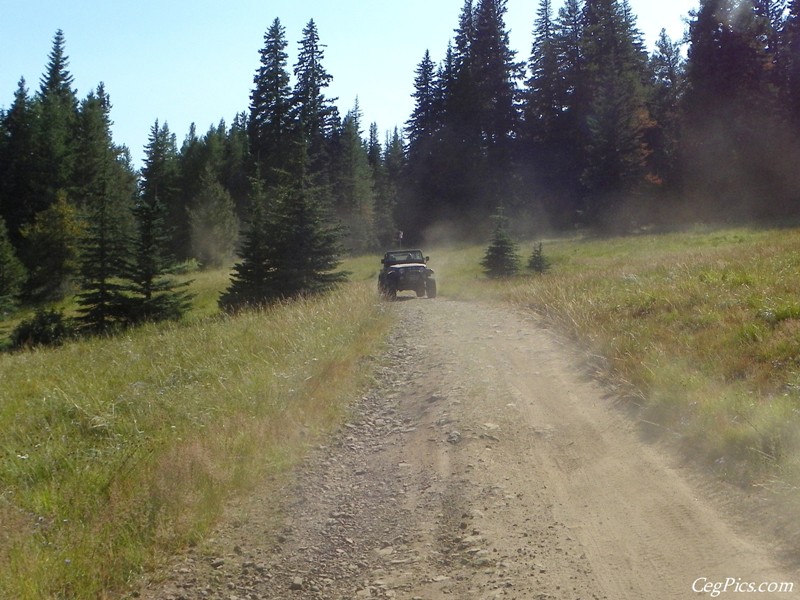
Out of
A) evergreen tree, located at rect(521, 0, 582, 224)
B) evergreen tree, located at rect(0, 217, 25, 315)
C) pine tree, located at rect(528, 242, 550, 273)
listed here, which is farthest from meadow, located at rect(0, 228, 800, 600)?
evergreen tree, located at rect(521, 0, 582, 224)

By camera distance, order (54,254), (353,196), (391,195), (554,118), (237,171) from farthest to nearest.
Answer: (237,171) < (391,195) < (353,196) < (554,118) < (54,254)

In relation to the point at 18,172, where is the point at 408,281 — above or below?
below

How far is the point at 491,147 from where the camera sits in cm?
6253

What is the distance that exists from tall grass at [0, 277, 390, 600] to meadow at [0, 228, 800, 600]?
2 centimetres

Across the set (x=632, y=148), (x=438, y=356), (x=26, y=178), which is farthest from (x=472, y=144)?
(x=438, y=356)

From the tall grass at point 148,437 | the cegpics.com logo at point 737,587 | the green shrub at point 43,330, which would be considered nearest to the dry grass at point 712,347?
the cegpics.com logo at point 737,587

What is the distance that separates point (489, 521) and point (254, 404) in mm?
3929

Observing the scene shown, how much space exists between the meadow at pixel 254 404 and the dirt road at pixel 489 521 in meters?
0.40

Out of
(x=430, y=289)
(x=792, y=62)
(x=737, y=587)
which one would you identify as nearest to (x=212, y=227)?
(x=430, y=289)

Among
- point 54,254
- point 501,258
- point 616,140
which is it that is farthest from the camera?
point 54,254

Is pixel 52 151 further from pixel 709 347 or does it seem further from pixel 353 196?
pixel 709 347

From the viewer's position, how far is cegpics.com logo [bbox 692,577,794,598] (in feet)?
14.2

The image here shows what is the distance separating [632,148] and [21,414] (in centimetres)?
4530

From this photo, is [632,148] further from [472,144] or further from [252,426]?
[252,426]
